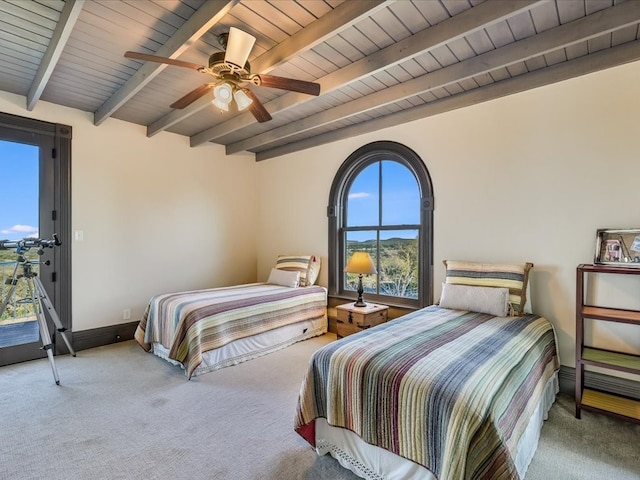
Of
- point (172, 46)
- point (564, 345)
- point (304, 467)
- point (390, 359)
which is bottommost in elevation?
point (304, 467)

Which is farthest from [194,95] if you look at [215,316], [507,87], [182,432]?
[507,87]

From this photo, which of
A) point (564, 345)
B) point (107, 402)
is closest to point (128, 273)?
point (107, 402)

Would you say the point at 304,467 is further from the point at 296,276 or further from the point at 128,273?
the point at 128,273

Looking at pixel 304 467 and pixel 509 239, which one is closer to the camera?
pixel 304 467

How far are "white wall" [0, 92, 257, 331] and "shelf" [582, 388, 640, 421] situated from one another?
167 inches

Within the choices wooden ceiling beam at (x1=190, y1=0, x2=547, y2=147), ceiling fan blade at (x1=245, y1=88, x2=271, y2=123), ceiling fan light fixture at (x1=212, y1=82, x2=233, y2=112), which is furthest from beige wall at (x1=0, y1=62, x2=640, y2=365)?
ceiling fan light fixture at (x1=212, y1=82, x2=233, y2=112)

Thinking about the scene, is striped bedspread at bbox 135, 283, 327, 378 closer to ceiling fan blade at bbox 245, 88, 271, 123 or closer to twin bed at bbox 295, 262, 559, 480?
twin bed at bbox 295, 262, 559, 480

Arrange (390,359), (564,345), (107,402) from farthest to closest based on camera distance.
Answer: (564,345)
(107,402)
(390,359)

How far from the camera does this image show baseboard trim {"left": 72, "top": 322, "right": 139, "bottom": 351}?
359 centimetres

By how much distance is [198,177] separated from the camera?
15.2 ft

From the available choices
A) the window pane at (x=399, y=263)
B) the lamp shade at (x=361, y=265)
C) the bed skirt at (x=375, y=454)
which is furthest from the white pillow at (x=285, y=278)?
the bed skirt at (x=375, y=454)

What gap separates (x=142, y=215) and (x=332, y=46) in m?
3.05

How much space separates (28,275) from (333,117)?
10.7ft

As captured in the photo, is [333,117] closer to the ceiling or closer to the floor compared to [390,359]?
closer to the ceiling
